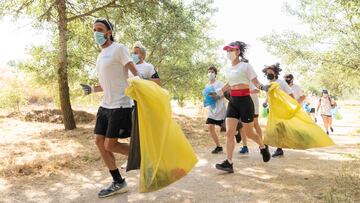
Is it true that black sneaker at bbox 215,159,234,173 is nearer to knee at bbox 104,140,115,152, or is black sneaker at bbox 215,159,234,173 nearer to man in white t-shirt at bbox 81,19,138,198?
man in white t-shirt at bbox 81,19,138,198

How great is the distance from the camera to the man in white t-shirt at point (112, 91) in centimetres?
459

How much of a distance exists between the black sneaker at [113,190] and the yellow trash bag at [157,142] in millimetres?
1016

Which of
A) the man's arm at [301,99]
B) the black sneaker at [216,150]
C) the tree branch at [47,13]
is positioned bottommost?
the black sneaker at [216,150]

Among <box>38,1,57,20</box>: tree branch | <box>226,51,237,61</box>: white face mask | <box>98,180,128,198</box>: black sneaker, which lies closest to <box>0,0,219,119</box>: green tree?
<box>38,1,57,20</box>: tree branch

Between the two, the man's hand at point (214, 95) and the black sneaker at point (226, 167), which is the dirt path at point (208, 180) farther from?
the man's hand at point (214, 95)

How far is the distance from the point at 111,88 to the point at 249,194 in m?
2.12

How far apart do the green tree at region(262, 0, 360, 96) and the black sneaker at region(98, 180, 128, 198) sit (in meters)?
10.6

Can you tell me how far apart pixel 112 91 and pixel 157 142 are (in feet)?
3.14

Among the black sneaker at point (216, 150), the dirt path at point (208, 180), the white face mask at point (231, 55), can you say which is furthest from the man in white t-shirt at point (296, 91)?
the white face mask at point (231, 55)

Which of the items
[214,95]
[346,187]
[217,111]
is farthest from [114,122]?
[217,111]

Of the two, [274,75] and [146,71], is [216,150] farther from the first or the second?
[146,71]

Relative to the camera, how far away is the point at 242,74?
19.5 feet

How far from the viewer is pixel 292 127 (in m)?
6.67

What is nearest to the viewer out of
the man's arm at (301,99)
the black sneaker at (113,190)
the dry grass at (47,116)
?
the black sneaker at (113,190)
